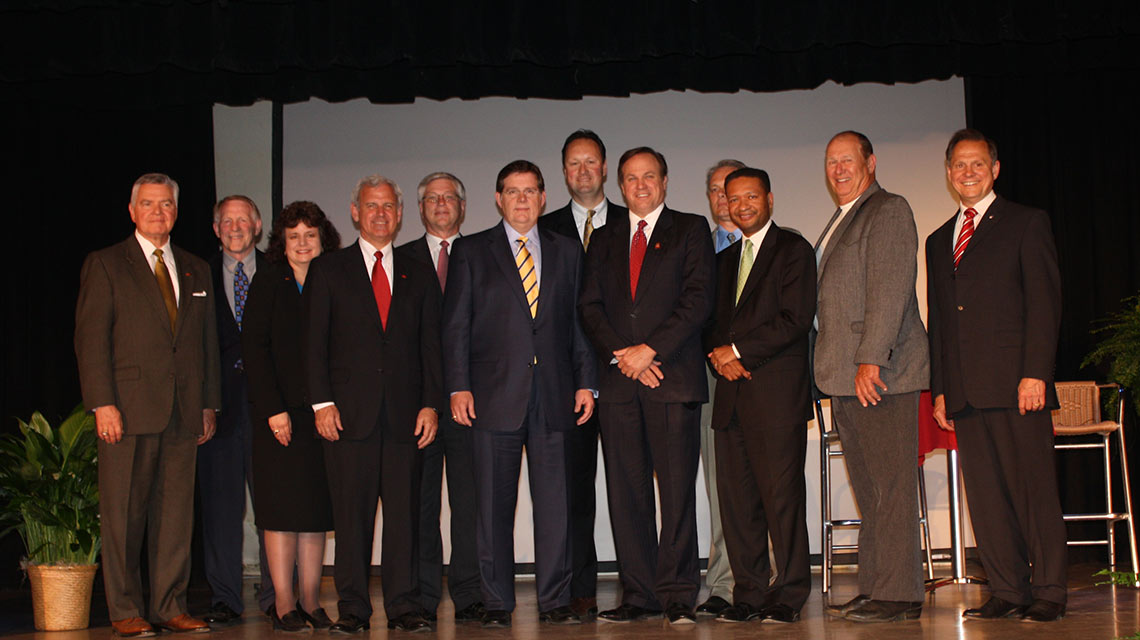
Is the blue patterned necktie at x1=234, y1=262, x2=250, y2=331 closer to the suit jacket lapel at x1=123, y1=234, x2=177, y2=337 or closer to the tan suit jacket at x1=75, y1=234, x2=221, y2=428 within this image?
the tan suit jacket at x1=75, y1=234, x2=221, y2=428

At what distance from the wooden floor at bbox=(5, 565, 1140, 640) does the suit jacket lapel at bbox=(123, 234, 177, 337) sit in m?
1.32

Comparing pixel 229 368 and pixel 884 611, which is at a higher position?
pixel 229 368

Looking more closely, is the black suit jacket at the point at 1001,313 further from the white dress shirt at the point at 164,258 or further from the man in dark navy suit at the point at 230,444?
the white dress shirt at the point at 164,258

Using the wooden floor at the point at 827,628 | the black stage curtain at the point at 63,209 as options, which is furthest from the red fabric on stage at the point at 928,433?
the black stage curtain at the point at 63,209

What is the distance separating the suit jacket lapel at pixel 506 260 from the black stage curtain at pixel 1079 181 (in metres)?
3.47

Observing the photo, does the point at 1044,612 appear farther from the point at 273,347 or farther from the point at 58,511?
the point at 58,511

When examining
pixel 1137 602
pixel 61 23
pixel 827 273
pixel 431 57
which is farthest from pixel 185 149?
pixel 1137 602

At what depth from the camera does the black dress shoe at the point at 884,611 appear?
3.90m

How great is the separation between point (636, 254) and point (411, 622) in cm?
167

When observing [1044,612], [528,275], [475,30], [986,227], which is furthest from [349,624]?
[475,30]

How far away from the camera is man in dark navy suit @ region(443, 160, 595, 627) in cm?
406

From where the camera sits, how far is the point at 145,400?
4168 mm

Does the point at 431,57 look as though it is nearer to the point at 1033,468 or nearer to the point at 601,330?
the point at 601,330

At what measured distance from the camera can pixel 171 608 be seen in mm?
4238
